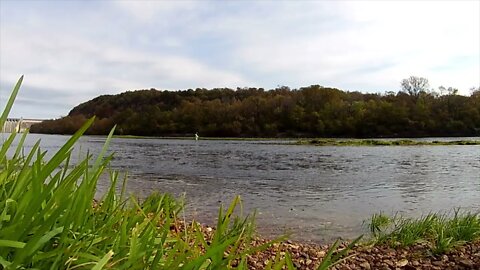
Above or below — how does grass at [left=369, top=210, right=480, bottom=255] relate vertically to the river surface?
above

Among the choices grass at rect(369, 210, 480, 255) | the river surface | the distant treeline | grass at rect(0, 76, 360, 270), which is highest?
the distant treeline

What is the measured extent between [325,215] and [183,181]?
9578 mm

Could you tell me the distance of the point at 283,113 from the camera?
116750 millimetres

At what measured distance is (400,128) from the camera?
9919cm

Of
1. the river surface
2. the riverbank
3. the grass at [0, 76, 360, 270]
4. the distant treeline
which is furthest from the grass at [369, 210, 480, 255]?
the distant treeline

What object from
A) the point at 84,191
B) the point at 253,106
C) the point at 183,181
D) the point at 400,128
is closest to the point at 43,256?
the point at 84,191

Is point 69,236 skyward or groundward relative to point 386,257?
skyward

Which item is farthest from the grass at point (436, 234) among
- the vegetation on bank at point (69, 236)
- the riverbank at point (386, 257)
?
the vegetation on bank at point (69, 236)

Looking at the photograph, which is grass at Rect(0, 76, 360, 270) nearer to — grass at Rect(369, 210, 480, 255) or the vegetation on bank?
the vegetation on bank

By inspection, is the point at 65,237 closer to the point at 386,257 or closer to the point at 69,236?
the point at 69,236

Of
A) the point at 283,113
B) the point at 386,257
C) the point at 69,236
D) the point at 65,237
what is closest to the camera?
the point at 65,237

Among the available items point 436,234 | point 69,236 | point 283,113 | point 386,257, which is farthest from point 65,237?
point 283,113

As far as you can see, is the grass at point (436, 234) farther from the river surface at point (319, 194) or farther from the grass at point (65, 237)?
the grass at point (65, 237)

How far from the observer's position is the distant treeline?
9800cm
